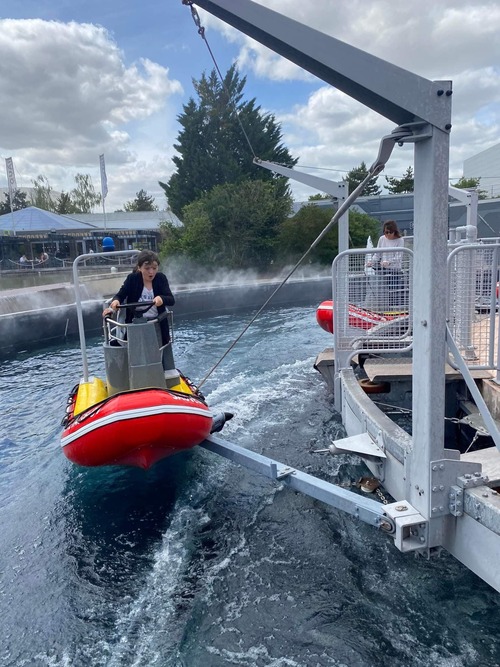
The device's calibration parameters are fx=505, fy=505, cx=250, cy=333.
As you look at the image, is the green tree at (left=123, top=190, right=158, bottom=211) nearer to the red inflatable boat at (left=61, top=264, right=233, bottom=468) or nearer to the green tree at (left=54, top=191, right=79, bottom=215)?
the green tree at (left=54, top=191, right=79, bottom=215)

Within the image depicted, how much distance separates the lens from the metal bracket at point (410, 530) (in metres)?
2.36

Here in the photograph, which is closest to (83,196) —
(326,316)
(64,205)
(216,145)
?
(64,205)

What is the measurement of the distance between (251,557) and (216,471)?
58.3 inches

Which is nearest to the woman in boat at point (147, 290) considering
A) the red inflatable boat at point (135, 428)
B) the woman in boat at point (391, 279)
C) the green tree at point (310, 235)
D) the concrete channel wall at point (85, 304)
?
the red inflatable boat at point (135, 428)

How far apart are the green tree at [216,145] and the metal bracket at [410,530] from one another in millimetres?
32641

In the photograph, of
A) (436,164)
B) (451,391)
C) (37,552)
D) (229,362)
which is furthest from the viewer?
(229,362)

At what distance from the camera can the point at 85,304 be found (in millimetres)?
14656

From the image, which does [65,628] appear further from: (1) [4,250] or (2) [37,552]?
(1) [4,250]

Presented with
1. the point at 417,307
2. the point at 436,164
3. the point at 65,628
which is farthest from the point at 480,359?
the point at 65,628

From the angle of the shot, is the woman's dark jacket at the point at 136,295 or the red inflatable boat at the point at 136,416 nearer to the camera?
the red inflatable boat at the point at 136,416

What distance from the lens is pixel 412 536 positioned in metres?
2.41

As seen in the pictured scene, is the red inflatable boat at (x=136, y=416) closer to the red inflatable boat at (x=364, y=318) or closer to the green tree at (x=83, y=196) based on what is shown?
the red inflatable boat at (x=364, y=318)

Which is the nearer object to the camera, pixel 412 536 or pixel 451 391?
pixel 412 536

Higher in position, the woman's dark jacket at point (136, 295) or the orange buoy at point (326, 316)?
the woman's dark jacket at point (136, 295)
